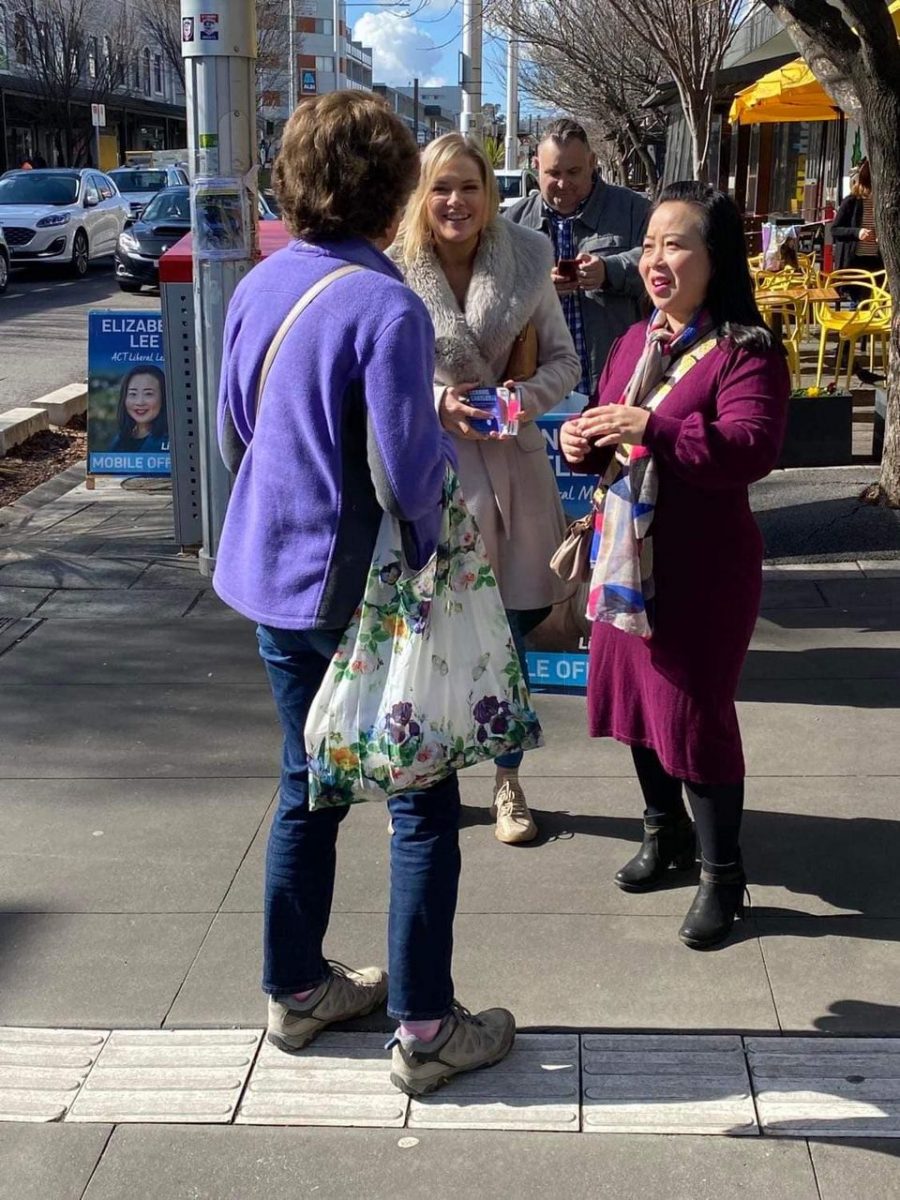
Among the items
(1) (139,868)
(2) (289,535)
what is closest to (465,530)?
(2) (289,535)

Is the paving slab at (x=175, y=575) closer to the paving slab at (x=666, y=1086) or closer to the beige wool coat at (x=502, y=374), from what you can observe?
the beige wool coat at (x=502, y=374)

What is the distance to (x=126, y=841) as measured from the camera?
3.98 meters

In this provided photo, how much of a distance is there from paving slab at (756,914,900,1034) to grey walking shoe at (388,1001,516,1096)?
65 centimetres

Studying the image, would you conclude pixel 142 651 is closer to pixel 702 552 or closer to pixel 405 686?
pixel 702 552

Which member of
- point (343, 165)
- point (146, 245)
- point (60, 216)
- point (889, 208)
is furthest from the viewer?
point (60, 216)

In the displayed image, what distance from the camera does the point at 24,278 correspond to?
77.4 feet

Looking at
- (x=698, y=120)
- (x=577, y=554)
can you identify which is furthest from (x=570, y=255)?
(x=698, y=120)

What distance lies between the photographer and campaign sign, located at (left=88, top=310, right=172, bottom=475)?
810 centimetres

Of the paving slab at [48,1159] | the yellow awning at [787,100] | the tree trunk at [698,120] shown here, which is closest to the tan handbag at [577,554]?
the paving slab at [48,1159]

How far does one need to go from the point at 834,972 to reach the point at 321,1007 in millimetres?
1200

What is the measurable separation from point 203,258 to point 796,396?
11.9ft

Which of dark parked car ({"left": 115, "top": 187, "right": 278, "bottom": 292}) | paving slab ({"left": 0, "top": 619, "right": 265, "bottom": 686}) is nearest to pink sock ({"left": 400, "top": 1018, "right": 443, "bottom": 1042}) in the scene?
paving slab ({"left": 0, "top": 619, "right": 265, "bottom": 686})

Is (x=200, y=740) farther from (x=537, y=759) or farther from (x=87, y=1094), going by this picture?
(x=87, y=1094)

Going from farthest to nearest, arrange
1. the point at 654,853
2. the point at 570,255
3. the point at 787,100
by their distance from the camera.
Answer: the point at 787,100 → the point at 570,255 → the point at 654,853
